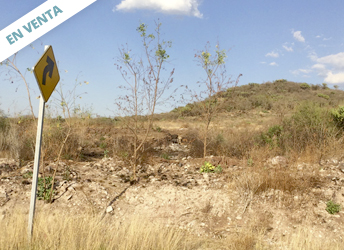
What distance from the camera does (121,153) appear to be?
8.84 m

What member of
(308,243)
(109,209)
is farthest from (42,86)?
(308,243)

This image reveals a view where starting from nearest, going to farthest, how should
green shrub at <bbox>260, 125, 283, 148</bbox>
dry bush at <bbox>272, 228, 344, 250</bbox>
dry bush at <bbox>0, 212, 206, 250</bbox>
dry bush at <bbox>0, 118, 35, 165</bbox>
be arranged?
dry bush at <bbox>0, 212, 206, 250</bbox> < dry bush at <bbox>272, 228, 344, 250</bbox> < dry bush at <bbox>0, 118, 35, 165</bbox> < green shrub at <bbox>260, 125, 283, 148</bbox>

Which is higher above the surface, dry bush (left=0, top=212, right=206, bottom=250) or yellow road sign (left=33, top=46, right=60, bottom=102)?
yellow road sign (left=33, top=46, right=60, bottom=102)

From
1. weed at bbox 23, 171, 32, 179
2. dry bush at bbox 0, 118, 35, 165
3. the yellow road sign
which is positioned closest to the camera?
the yellow road sign

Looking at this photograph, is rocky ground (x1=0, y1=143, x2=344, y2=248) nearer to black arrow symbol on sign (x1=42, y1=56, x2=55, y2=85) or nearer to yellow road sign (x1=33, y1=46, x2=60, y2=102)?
yellow road sign (x1=33, y1=46, x2=60, y2=102)

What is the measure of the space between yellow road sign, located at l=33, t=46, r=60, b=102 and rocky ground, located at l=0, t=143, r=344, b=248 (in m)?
2.50

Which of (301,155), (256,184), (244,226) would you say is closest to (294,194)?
(256,184)

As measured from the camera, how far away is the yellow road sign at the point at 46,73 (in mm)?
3137

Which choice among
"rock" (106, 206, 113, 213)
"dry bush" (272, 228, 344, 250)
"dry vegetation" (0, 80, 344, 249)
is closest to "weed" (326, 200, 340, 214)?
"dry vegetation" (0, 80, 344, 249)

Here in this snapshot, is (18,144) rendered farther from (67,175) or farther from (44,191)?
(44,191)

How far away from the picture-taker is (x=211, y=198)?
19.8 feet

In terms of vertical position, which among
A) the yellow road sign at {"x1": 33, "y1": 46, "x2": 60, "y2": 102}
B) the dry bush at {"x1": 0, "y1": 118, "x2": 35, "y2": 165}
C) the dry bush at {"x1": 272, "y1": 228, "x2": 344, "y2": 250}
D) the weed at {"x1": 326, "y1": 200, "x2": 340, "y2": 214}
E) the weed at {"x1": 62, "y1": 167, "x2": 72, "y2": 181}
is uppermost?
the yellow road sign at {"x1": 33, "y1": 46, "x2": 60, "y2": 102}

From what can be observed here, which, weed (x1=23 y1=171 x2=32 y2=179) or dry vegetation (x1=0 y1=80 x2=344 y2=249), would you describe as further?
weed (x1=23 y1=171 x2=32 y2=179)

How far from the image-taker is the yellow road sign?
3.14m
